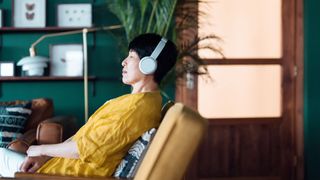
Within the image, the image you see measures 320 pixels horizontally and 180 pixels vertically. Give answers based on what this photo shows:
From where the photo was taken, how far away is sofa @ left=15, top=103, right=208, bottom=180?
1482 millimetres

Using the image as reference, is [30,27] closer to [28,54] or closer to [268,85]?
[28,54]

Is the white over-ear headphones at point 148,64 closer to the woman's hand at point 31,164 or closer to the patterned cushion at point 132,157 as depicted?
the patterned cushion at point 132,157

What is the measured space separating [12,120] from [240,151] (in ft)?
6.22

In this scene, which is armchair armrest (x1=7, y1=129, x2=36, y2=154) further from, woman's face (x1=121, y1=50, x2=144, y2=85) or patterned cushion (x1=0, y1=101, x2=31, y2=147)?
woman's face (x1=121, y1=50, x2=144, y2=85)

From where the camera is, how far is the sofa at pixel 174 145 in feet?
4.86

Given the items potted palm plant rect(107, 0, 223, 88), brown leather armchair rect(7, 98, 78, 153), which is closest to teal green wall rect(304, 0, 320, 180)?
potted palm plant rect(107, 0, 223, 88)

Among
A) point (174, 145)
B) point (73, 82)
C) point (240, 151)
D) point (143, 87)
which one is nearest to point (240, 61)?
point (240, 151)

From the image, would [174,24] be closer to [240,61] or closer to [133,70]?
[240,61]

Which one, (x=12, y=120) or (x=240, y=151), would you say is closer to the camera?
(x=12, y=120)

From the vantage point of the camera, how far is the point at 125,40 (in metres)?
4.06

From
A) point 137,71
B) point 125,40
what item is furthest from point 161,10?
point 137,71

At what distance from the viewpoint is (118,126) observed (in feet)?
6.45

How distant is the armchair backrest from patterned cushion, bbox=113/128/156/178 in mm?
435

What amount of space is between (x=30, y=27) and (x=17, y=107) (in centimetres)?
82
